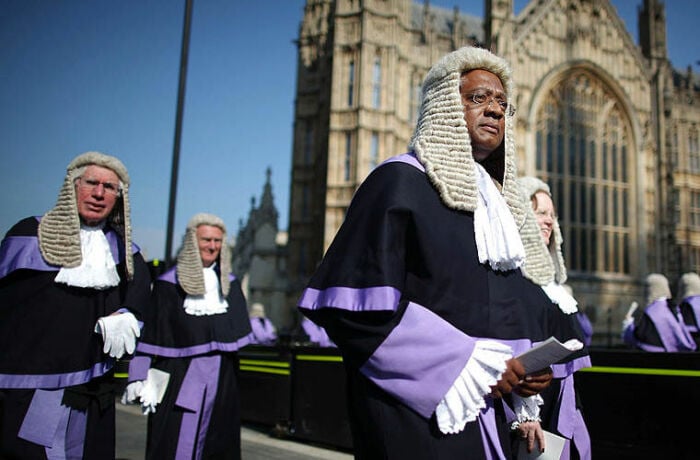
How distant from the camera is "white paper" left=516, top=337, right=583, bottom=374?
195 cm

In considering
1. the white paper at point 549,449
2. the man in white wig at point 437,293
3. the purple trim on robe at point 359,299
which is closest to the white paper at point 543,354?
the man in white wig at point 437,293

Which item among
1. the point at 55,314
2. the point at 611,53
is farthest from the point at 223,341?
the point at 611,53

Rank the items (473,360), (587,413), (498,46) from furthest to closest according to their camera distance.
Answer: (498,46) < (587,413) < (473,360)

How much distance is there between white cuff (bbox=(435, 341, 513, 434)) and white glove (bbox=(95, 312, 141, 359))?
228cm

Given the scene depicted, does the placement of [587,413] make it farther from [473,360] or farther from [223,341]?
[473,360]

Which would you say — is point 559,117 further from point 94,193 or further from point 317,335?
point 94,193

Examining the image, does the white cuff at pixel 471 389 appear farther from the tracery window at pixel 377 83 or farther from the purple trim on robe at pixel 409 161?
the tracery window at pixel 377 83

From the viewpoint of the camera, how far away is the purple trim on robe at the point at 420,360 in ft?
6.32

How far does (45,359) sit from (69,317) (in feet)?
0.88

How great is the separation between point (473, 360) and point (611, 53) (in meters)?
32.0

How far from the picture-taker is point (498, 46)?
27062mm

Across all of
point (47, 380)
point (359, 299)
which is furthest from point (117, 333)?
point (359, 299)

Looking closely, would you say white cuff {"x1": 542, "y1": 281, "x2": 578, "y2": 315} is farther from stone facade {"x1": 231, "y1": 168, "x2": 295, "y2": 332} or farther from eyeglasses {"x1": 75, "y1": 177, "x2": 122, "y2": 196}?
stone facade {"x1": 231, "y1": 168, "x2": 295, "y2": 332}

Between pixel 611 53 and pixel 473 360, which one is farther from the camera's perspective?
pixel 611 53
